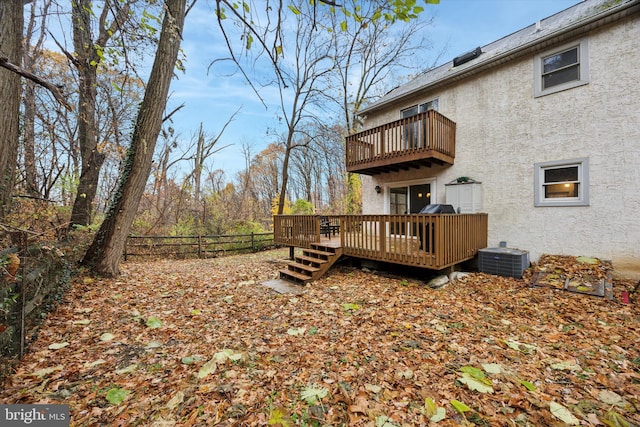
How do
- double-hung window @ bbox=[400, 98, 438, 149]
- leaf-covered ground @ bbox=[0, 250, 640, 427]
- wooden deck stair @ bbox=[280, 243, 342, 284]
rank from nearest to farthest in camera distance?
leaf-covered ground @ bbox=[0, 250, 640, 427] < wooden deck stair @ bbox=[280, 243, 342, 284] < double-hung window @ bbox=[400, 98, 438, 149]

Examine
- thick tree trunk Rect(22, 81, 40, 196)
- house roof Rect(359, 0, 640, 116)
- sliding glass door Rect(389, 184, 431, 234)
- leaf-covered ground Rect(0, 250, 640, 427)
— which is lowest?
leaf-covered ground Rect(0, 250, 640, 427)

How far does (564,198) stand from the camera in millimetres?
6043

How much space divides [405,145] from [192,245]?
29.9ft

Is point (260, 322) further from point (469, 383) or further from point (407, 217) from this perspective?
point (407, 217)

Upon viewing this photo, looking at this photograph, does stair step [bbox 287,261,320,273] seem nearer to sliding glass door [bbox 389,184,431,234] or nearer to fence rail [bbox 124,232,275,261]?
sliding glass door [bbox 389,184,431,234]

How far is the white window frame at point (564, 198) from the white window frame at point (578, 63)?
180 cm

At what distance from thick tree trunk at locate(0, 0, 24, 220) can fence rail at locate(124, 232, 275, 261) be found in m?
6.17

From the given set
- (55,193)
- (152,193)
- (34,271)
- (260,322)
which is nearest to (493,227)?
(260,322)

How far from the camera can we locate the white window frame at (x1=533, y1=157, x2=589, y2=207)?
571cm

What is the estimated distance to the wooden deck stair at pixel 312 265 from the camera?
5926 millimetres

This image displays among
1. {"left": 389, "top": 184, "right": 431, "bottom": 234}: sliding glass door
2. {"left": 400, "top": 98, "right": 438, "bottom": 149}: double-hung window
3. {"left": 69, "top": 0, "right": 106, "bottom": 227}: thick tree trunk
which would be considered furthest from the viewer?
{"left": 389, "top": 184, "right": 431, "bottom": 234}: sliding glass door

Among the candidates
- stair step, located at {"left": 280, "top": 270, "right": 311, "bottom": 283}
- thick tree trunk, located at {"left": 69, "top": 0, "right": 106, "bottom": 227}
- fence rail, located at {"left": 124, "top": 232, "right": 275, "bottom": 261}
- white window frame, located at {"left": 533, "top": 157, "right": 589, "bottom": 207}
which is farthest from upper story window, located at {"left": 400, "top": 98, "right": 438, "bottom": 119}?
thick tree trunk, located at {"left": 69, "top": 0, "right": 106, "bottom": 227}

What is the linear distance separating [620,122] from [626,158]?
0.79 metres

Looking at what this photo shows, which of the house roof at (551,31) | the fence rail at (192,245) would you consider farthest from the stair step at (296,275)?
the house roof at (551,31)
